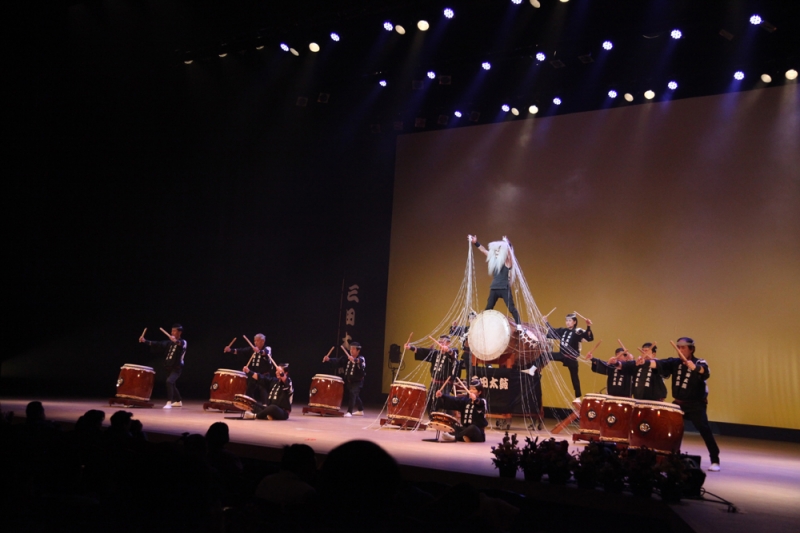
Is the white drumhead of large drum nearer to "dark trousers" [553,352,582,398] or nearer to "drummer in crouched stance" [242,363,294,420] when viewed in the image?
"dark trousers" [553,352,582,398]

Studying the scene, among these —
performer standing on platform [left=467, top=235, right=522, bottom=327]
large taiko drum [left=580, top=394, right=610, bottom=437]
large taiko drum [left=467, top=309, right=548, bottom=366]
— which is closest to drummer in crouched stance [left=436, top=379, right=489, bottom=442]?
large taiko drum [left=467, top=309, right=548, bottom=366]

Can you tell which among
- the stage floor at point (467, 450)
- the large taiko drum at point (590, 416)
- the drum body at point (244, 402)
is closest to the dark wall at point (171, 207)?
the stage floor at point (467, 450)

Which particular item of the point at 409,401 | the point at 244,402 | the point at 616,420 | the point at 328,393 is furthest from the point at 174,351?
the point at 616,420

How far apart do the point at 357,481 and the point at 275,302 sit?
35.2 ft

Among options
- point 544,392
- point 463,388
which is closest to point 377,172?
point 544,392

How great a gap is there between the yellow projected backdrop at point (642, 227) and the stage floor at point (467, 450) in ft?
4.39

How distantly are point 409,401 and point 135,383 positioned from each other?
371 cm

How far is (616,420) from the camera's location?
669 centimetres

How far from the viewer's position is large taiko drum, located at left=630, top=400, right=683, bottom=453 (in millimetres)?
5816

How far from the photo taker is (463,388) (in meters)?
7.88

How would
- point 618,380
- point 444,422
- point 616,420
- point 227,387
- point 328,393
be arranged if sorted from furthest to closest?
1. point 328,393
2. point 227,387
3. point 618,380
4. point 444,422
5. point 616,420

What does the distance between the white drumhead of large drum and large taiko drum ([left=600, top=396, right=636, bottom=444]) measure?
1.78 m

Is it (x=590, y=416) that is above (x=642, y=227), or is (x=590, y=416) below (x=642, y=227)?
below

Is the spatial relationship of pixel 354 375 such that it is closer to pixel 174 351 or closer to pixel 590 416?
pixel 174 351
